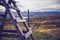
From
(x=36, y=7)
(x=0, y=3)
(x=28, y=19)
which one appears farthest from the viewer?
(x=36, y=7)

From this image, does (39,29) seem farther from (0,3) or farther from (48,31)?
(0,3)

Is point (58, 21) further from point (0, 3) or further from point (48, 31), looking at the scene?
point (0, 3)

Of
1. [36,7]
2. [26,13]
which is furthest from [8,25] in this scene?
[36,7]

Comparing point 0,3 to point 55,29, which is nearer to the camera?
point 0,3

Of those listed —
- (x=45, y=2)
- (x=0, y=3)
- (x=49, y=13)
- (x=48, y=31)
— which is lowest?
(x=48, y=31)

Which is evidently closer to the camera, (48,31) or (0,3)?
(0,3)

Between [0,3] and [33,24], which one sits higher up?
[0,3]

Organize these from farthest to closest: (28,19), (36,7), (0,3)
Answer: (36,7) < (28,19) < (0,3)

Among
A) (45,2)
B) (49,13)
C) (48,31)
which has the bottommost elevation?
(48,31)

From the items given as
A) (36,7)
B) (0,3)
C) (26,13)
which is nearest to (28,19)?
(26,13)
